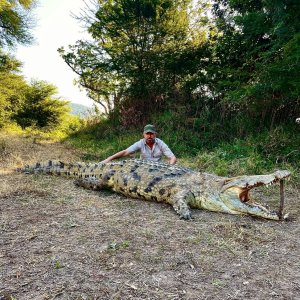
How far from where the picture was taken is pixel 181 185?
14.2 ft

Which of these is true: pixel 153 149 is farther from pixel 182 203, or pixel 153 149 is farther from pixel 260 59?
pixel 260 59

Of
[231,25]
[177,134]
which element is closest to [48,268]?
[177,134]

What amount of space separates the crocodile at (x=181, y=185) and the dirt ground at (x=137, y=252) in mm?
179

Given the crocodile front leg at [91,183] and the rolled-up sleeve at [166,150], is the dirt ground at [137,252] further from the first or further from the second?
the rolled-up sleeve at [166,150]

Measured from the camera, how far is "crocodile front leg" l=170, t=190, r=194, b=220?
374 centimetres

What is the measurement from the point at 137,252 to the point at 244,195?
5.92 feet

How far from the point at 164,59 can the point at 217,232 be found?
916 centimetres

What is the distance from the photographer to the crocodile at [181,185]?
12.5ft

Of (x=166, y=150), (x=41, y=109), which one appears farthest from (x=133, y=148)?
(x=41, y=109)

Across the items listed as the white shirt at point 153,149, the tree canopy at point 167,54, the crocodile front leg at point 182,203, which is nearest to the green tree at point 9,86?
the tree canopy at point 167,54

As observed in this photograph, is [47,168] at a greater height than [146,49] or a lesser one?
lesser

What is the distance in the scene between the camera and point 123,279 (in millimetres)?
2289

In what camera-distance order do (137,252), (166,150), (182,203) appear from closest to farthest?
(137,252)
(182,203)
(166,150)

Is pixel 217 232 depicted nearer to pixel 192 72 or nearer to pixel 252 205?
pixel 252 205
